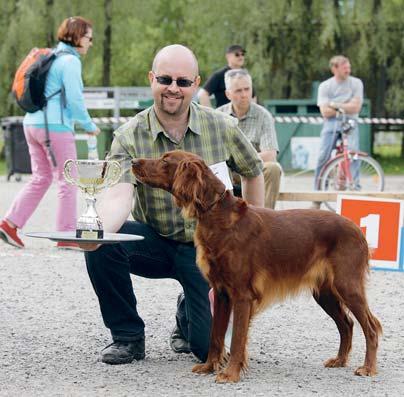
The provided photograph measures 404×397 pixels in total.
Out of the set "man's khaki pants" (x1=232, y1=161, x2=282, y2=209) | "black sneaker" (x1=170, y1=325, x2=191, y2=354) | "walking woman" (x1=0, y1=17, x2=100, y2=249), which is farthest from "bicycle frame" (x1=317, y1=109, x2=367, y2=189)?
"black sneaker" (x1=170, y1=325, x2=191, y2=354)

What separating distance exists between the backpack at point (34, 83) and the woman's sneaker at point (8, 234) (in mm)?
1046

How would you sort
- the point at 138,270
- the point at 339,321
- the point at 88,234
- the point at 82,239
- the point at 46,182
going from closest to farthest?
the point at 82,239 → the point at 88,234 → the point at 339,321 → the point at 138,270 → the point at 46,182

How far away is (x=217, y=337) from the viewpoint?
5.24 metres

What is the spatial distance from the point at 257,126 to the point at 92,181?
3615 millimetres

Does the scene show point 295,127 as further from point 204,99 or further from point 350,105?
point 204,99

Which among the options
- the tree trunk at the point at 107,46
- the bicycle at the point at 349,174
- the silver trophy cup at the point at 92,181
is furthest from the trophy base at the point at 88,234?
the tree trunk at the point at 107,46

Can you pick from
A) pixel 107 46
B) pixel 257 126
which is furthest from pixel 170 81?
pixel 107 46

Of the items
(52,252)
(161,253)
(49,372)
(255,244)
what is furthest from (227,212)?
(52,252)

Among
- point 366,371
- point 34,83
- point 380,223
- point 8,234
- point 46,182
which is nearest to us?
point 366,371

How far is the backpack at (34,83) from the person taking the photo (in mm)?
9602

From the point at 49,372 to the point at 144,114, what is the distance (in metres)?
1.38

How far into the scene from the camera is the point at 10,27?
2541 centimetres

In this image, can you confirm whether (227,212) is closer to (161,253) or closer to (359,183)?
(161,253)

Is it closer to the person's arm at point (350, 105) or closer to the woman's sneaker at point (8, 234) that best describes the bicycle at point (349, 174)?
the person's arm at point (350, 105)
